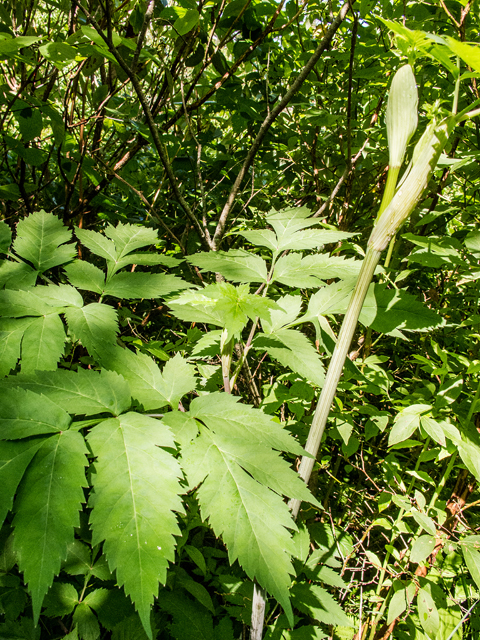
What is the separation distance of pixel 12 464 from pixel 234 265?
2.63 ft

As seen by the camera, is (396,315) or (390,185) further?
(396,315)

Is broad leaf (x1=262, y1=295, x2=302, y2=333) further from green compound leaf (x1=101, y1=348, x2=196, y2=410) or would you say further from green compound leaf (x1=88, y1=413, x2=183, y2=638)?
green compound leaf (x1=88, y1=413, x2=183, y2=638)

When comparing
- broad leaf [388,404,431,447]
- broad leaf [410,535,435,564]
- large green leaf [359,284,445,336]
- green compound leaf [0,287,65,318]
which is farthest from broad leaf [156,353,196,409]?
broad leaf [410,535,435,564]

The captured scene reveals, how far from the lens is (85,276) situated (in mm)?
1251

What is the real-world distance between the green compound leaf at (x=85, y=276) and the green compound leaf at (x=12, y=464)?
0.59 meters

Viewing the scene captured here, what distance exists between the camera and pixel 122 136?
8.34 ft

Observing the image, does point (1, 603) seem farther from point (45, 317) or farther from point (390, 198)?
point (390, 198)

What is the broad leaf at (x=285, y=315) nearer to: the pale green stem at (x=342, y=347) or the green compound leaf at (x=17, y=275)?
the pale green stem at (x=342, y=347)

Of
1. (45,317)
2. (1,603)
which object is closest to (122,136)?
(45,317)

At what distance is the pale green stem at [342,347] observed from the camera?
27.3 inches

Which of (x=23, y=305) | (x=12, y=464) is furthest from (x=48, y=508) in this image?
(x=23, y=305)

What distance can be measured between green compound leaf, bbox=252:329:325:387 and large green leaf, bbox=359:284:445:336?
6.9 inches

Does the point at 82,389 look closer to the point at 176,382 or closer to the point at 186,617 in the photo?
the point at 176,382

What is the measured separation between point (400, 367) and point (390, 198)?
2.47m
